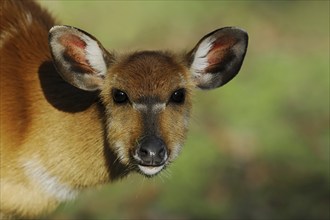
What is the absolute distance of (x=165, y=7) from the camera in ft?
48.4

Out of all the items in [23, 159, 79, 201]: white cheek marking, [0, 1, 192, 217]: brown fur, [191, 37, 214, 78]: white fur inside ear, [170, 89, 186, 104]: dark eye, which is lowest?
[23, 159, 79, 201]: white cheek marking

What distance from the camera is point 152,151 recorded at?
20.1ft

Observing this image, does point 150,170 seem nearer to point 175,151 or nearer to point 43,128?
point 175,151

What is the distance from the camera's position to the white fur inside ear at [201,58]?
6.77 m

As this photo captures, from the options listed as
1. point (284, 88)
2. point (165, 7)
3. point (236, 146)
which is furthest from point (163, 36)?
point (236, 146)

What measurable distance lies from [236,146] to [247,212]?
4.53 feet

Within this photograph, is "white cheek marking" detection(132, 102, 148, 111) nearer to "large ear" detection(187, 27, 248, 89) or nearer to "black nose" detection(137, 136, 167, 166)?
"black nose" detection(137, 136, 167, 166)

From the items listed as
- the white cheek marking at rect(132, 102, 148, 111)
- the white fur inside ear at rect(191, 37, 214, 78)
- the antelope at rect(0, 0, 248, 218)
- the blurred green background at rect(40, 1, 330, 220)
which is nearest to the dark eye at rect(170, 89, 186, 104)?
the antelope at rect(0, 0, 248, 218)

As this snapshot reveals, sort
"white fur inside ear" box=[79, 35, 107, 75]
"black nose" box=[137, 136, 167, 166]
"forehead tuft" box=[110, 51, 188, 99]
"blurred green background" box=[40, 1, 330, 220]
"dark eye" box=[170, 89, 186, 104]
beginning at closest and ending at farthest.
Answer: "black nose" box=[137, 136, 167, 166]
"forehead tuft" box=[110, 51, 188, 99]
"dark eye" box=[170, 89, 186, 104]
"white fur inside ear" box=[79, 35, 107, 75]
"blurred green background" box=[40, 1, 330, 220]

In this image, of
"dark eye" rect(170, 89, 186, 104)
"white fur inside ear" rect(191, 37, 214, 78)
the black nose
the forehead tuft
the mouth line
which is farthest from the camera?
"white fur inside ear" rect(191, 37, 214, 78)

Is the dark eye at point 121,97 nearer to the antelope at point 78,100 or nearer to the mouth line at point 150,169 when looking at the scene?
the antelope at point 78,100

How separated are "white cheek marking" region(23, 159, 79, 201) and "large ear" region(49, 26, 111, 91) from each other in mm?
696

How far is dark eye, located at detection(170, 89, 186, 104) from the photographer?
6500 millimetres

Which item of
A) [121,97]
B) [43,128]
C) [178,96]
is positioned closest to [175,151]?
[178,96]
